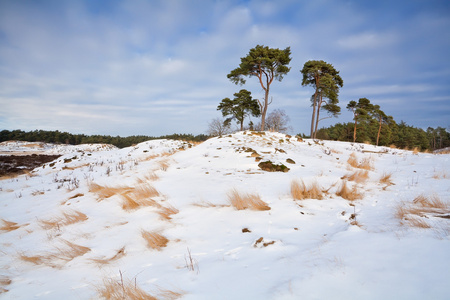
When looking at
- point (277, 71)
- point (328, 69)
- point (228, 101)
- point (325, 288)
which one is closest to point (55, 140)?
point (228, 101)

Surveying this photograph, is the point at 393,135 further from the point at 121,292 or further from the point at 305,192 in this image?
the point at 121,292

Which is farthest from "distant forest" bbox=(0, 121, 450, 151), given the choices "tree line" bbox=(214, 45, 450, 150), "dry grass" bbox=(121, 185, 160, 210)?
"dry grass" bbox=(121, 185, 160, 210)

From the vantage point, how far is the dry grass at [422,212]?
2124 millimetres

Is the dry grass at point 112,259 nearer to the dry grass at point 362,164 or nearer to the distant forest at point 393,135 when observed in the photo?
the dry grass at point 362,164

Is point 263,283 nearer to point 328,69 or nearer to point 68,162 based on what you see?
point 68,162

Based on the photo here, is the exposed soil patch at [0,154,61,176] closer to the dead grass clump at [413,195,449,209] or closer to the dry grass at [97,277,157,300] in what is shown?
the dry grass at [97,277,157,300]

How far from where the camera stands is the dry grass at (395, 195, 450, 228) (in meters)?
2.12

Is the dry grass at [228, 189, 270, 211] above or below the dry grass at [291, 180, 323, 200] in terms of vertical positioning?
below

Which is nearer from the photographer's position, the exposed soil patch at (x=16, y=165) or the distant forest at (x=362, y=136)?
the exposed soil patch at (x=16, y=165)

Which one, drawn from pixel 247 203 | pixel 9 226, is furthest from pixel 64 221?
pixel 247 203

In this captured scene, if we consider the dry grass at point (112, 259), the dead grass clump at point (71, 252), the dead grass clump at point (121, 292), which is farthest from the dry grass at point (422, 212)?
the dead grass clump at point (71, 252)

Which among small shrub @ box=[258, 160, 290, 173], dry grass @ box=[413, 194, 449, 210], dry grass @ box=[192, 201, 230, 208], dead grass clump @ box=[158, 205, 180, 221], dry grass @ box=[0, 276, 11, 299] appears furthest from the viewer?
small shrub @ box=[258, 160, 290, 173]

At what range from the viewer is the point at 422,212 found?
2.45m

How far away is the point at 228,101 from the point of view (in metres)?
28.4
